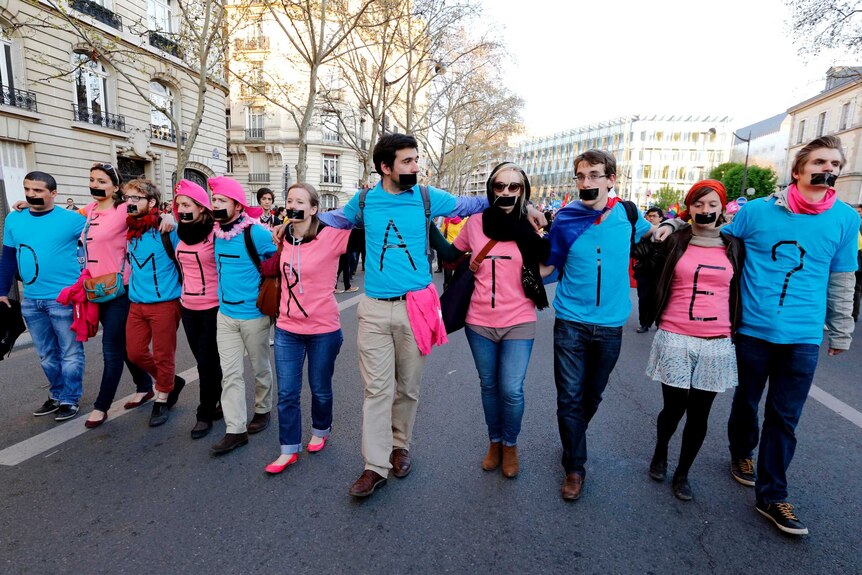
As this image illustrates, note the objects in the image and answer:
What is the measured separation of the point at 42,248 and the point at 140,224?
84 cm

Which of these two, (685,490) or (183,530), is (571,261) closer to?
(685,490)

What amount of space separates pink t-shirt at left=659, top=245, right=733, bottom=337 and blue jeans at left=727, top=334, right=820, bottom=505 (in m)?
0.20

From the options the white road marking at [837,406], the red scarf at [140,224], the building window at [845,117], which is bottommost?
the white road marking at [837,406]

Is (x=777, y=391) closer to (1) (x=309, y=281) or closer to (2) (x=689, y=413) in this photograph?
(2) (x=689, y=413)

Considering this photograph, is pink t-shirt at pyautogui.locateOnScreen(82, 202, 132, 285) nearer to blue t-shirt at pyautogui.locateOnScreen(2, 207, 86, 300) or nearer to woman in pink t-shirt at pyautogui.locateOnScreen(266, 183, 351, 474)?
blue t-shirt at pyautogui.locateOnScreen(2, 207, 86, 300)

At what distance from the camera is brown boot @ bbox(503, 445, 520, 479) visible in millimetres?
3100

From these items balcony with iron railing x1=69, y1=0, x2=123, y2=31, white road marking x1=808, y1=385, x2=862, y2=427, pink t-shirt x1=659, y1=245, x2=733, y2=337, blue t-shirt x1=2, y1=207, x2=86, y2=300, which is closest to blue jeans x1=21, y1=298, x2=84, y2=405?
blue t-shirt x1=2, y1=207, x2=86, y2=300

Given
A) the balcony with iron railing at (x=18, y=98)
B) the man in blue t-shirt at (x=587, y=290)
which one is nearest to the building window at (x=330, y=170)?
the balcony with iron railing at (x=18, y=98)

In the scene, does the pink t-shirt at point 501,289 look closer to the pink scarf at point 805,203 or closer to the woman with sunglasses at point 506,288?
the woman with sunglasses at point 506,288

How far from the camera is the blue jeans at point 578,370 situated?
290 centimetres

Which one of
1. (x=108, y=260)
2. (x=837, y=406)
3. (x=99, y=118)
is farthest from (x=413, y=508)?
(x=99, y=118)

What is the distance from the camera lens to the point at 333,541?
2.46 meters

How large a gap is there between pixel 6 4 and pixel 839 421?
66.4 feet

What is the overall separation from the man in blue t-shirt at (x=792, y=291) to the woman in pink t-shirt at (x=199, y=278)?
11.0 feet
